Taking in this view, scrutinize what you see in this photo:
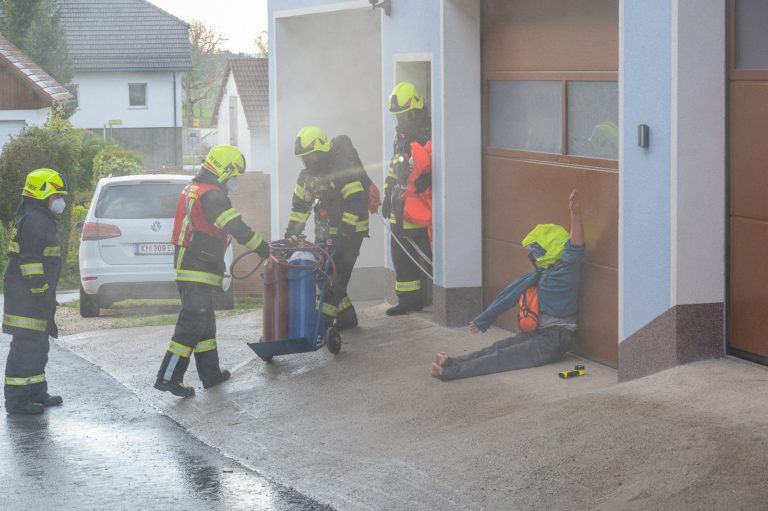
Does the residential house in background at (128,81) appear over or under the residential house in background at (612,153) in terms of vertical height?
over

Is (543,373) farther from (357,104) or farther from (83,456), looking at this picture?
(357,104)

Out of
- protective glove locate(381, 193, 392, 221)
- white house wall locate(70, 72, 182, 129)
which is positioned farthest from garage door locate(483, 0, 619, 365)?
white house wall locate(70, 72, 182, 129)

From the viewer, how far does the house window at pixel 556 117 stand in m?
9.66

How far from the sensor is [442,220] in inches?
462

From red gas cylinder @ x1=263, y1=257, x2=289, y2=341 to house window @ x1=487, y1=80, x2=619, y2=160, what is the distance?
216 cm

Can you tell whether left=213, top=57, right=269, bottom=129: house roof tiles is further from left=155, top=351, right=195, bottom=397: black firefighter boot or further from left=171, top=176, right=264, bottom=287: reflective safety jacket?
left=155, top=351, right=195, bottom=397: black firefighter boot

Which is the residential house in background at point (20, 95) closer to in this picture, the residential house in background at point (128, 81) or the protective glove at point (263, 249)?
the residential house in background at point (128, 81)

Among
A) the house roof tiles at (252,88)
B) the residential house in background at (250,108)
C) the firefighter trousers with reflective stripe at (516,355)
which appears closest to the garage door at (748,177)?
the firefighter trousers with reflective stripe at (516,355)

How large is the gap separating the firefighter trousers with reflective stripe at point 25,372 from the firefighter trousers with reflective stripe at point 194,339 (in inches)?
35.0

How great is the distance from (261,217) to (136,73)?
157ft

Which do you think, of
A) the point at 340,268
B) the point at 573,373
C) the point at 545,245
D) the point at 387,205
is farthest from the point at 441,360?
the point at 387,205

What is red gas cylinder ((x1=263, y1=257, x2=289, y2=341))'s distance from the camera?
35.3 feet

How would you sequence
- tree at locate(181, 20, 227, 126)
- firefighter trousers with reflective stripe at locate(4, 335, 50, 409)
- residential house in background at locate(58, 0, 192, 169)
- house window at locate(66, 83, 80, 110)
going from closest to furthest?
firefighter trousers with reflective stripe at locate(4, 335, 50, 409) → house window at locate(66, 83, 80, 110) → residential house in background at locate(58, 0, 192, 169) → tree at locate(181, 20, 227, 126)

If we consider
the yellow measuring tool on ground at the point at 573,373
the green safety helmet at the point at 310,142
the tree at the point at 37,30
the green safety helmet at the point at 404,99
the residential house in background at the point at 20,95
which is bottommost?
the yellow measuring tool on ground at the point at 573,373
